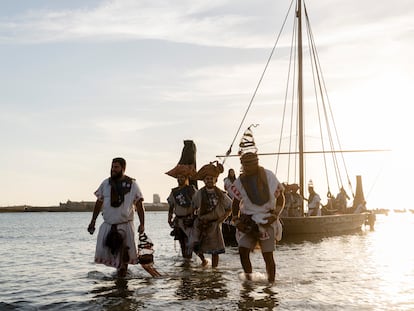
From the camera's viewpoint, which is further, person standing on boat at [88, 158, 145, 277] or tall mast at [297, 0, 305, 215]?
tall mast at [297, 0, 305, 215]

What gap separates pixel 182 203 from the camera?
12.9m

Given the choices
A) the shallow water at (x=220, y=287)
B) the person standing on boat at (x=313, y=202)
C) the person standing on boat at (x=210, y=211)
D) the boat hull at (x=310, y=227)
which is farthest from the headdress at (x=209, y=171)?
the person standing on boat at (x=313, y=202)

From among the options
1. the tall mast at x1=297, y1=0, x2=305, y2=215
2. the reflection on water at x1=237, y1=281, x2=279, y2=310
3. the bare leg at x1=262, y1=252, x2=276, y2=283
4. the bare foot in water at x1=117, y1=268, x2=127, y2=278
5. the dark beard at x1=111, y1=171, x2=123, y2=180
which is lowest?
the reflection on water at x1=237, y1=281, x2=279, y2=310

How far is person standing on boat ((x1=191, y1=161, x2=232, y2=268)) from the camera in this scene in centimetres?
1154

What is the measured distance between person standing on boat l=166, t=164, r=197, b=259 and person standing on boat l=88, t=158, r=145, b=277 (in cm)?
317

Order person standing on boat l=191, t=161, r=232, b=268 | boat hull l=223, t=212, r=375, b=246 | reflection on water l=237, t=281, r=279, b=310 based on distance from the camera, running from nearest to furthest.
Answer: reflection on water l=237, t=281, r=279, b=310, person standing on boat l=191, t=161, r=232, b=268, boat hull l=223, t=212, r=375, b=246

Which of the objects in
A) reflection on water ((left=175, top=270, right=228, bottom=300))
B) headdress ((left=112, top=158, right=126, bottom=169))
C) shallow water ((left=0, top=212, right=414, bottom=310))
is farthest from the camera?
headdress ((left=112, top=158, right=126, bottom=169))

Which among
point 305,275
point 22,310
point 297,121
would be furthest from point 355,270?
point 297,121

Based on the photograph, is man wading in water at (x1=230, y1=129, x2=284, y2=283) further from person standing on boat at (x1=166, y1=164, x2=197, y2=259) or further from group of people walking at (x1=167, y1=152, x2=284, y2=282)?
person standing on boat at (x1=166, y1=164, x2=197, y2=259)

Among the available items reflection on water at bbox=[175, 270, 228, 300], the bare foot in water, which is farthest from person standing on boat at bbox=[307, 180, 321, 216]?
the bare foot in water

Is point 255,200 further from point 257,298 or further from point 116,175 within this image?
point 116,175

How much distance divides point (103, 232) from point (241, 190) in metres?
2.46

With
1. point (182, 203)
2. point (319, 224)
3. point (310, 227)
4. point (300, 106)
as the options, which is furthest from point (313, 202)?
point (182, 203)

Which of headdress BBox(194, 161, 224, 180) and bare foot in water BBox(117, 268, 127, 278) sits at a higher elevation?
headdress BBox(194, 161, 224, 180)
